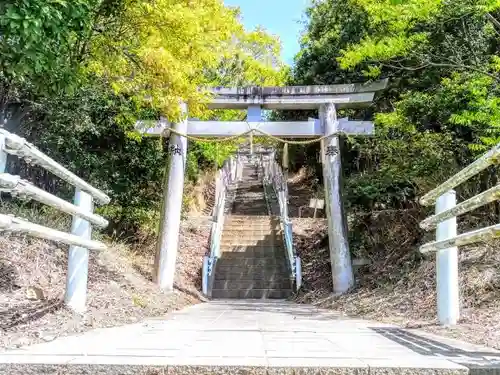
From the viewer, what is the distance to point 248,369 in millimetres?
1805

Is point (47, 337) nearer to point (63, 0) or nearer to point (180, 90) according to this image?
point (63, 0)

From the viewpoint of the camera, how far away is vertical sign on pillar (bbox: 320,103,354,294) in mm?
8828

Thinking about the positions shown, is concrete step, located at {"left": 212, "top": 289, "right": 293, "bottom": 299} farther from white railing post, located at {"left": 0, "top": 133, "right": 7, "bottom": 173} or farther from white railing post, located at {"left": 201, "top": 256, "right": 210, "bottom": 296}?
white railing post, located at {"left": 0, "top": 133, "right": 7, "bottom": 173}

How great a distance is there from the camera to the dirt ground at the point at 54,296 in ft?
10.2

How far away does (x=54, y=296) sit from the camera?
4.16 meters

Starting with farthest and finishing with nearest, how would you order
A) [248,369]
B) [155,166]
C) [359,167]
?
[359,167] < [155,166] < [248,369]

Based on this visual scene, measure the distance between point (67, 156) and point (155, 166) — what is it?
2.13 meters

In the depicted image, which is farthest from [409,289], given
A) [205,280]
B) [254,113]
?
[254,113]

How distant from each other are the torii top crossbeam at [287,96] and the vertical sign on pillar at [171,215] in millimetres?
1040

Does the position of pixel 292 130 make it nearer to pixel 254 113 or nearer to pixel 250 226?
pixel 254 113

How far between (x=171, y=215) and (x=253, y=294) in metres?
2.59

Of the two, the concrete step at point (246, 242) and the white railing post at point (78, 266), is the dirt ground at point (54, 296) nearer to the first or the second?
the white railing post at point (78, 266)

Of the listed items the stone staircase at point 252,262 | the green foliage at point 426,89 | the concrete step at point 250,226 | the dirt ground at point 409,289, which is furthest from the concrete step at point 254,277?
the concrete step at point 250,226

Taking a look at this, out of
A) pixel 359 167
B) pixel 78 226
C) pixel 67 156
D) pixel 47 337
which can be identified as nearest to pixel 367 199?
pixel 359 167
